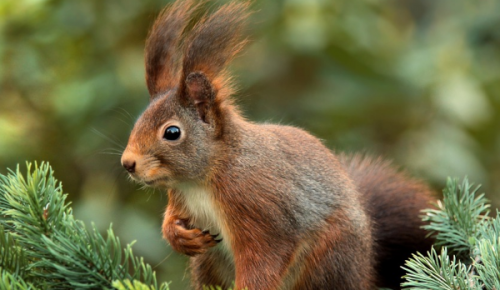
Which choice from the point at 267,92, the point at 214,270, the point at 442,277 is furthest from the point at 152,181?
the point at 267,92

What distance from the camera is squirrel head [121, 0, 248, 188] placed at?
4.22ft

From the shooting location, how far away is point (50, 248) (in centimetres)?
92

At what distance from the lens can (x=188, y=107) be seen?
1.34 m

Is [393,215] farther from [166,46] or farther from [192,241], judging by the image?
[166,46]

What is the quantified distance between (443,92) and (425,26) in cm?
114

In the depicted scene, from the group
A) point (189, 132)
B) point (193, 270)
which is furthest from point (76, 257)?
point (193, 270)

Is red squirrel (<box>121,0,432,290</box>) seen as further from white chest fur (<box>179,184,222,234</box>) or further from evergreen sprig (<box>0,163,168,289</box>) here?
evergreen sprig (<box>0,163,168,289</box>)

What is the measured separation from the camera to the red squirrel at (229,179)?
1.30 m

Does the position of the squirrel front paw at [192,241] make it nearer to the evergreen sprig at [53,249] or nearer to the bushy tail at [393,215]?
the evergreen sprig at [53,249]

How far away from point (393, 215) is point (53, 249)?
0.91 metres

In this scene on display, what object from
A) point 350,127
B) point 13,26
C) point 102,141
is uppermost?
point 350,127

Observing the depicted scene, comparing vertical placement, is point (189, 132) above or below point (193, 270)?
above

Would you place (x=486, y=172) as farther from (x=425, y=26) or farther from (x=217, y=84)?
(x=217, y=84)

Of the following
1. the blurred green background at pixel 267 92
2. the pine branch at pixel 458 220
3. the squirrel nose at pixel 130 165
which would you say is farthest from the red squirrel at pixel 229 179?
the blurred green background at pixel 267 92
